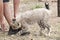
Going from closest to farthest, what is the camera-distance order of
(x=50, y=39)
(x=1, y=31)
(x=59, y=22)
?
(x=50, y=39) < (x=1, y=31) < (x=59, y=22)

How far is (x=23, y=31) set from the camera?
Answer: 6016 mm

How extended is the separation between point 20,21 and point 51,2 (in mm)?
5103

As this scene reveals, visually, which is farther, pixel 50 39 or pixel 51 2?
pixel 51 2

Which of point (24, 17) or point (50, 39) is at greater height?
point (24, 17)

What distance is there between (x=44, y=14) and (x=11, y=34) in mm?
956

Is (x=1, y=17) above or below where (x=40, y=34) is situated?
above

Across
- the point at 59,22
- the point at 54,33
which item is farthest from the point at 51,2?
the point at 54,33

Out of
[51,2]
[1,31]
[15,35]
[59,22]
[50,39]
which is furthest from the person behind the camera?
[51,2]

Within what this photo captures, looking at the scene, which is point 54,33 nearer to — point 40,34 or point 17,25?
point 40,34

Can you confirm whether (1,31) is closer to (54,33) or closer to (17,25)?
(17,25)

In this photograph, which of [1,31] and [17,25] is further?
[1,31]

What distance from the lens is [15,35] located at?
6.00 meters

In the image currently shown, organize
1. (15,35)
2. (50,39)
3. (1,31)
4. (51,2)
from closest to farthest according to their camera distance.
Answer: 1. (50,39)
2. (15,35)
3. (1,31)
4. (51,2)

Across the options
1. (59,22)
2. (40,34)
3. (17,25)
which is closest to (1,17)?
(17,25)
